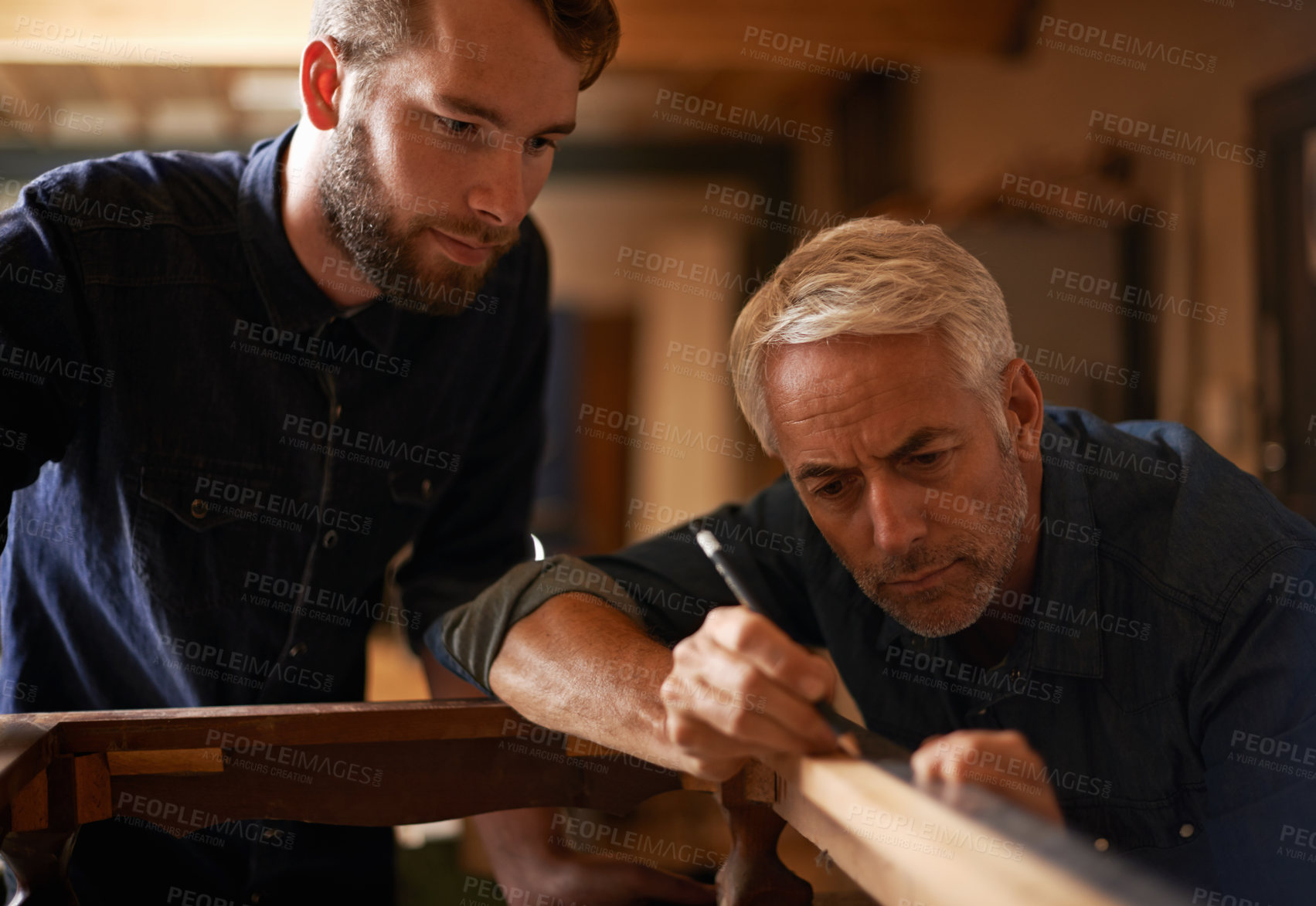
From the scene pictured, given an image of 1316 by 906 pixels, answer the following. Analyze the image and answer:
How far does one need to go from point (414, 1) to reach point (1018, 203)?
2914mm

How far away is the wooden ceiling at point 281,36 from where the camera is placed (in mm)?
3824

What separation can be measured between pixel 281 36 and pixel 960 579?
3.59 meters

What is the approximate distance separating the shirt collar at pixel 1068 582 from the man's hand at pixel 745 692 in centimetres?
44

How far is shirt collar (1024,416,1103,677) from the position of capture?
130 cm

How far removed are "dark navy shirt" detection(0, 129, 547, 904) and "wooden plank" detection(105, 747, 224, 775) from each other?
335 millimetres

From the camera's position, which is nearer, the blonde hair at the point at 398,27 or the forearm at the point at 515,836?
the blonde hair at the point at 398,27

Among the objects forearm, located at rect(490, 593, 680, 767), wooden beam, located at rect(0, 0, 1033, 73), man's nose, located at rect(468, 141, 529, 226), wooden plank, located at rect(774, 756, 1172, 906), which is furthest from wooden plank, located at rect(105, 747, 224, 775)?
wooden beam, located at rect(0, 0, 1033, 73)

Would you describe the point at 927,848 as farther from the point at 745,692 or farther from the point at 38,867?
the point at 38,867

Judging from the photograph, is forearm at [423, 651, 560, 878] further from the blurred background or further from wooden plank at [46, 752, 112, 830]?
the blurred background

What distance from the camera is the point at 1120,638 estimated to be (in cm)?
129

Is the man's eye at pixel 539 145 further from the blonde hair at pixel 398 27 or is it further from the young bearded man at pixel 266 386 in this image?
the blonde hair at pixel 398 27

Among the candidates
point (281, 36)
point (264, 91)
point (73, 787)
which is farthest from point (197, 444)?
point (264, 91)

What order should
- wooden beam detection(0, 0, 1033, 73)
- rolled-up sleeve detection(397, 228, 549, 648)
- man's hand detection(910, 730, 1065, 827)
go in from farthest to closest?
wooden beam detection(0, 0, 1033, 73) → rolled-up sleeve detection(397, 228, 549, 648) → man's hand detection(910, 730, 1065, 827)

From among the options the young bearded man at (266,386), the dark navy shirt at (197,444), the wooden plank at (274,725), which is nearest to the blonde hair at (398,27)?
the young bearded man at (266,386)
